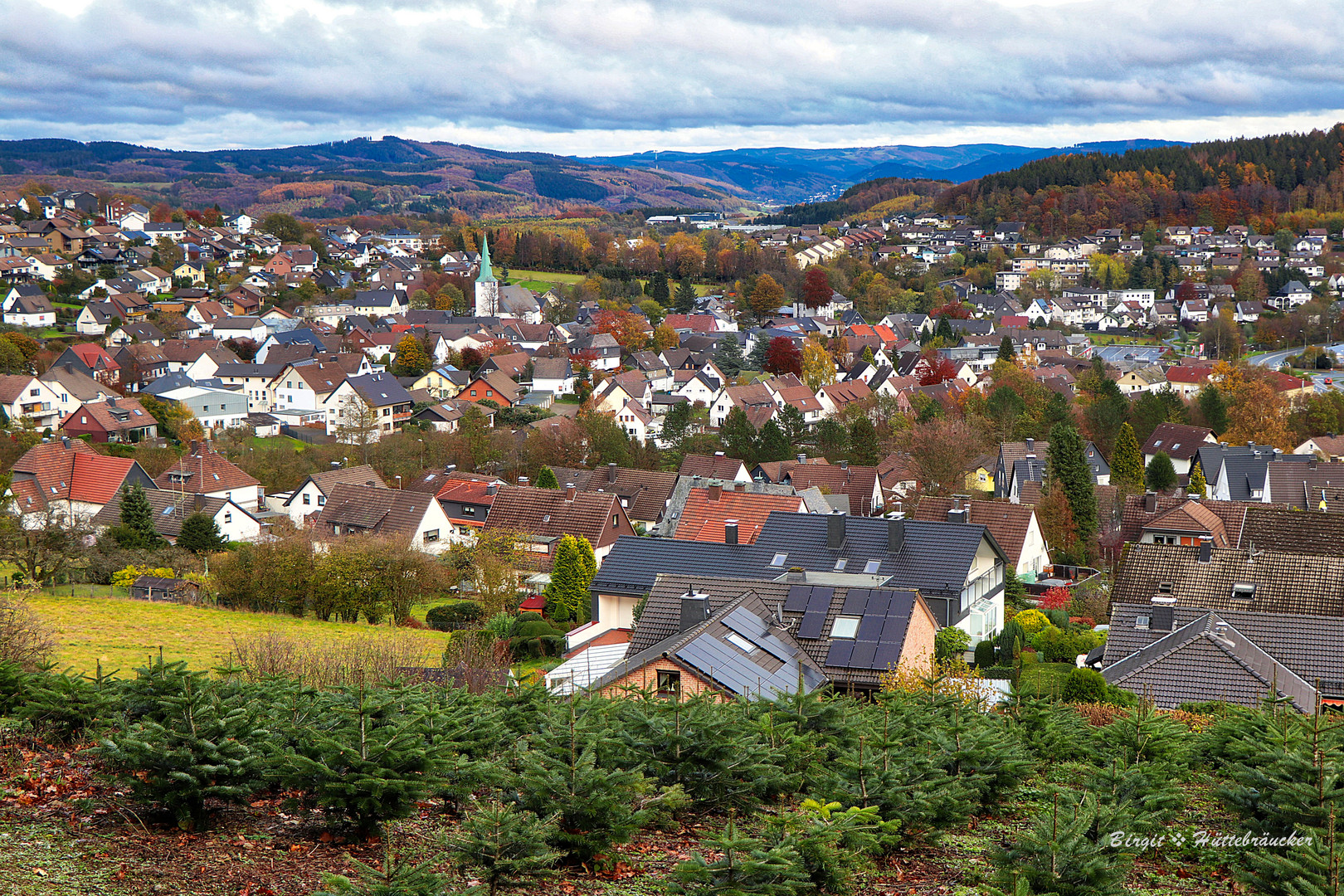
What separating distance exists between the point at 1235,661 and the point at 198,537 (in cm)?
2617

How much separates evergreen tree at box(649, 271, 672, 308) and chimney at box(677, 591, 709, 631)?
3547 inches

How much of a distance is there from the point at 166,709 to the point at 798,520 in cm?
1790

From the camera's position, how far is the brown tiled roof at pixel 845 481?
4231 centimetres

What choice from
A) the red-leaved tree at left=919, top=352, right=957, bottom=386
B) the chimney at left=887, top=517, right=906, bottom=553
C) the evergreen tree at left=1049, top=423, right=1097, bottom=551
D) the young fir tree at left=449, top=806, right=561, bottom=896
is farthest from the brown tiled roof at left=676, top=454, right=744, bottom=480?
the young fir tree at left=449, top=806, right=561, bottom=896

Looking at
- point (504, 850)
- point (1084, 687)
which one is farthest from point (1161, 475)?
point (504, 850)

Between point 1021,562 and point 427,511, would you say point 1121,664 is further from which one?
point 427,511

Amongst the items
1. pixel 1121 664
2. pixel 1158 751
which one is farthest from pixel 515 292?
pixel 1158 751

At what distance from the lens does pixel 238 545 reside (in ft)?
87.7

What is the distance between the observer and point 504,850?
21.8 ft

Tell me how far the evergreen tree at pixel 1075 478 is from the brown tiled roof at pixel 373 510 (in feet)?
66.9

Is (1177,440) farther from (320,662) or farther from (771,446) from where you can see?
(320,662)

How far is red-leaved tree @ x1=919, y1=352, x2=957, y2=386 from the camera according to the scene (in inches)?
2847

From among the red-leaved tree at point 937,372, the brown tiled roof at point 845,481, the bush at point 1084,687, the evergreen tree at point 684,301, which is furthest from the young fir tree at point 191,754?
the evergreen tree at point 684,301

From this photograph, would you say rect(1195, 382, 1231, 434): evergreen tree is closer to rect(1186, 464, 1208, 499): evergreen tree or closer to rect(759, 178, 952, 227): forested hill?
rect(1186, 464, 1208, 499): evergreen tree
